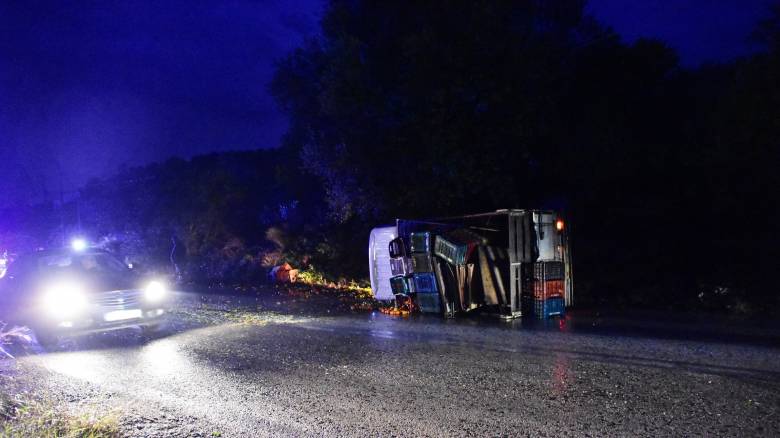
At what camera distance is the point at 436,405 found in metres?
5.46

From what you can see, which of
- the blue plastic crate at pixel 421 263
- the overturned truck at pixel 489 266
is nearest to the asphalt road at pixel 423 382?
the overturned truck at pixel 489 266

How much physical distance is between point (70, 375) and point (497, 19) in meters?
11.5

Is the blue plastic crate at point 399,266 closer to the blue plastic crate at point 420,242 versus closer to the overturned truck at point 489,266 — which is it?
the overturned truck at point 489,266

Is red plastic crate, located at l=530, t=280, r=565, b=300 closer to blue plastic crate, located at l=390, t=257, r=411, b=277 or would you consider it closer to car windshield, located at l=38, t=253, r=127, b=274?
blue plastic crate, located at l=390, t=257, r=411, b=277

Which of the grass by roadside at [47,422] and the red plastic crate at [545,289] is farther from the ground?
the red plastic crate at [545,289]

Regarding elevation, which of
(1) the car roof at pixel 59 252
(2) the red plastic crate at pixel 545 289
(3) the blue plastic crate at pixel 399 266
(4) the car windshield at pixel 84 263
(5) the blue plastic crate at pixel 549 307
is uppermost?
(1) the car roof at pixel 59 252

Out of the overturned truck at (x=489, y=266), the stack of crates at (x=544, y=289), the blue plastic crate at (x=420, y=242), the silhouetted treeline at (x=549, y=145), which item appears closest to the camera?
the stack of crates at (x=544, y=289)

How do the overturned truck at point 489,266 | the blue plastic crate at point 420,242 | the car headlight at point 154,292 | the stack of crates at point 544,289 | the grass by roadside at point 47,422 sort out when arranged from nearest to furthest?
the grass by roadside at point 47,422 < the car headlight at point 154,292 < the stack of crates at point 544,289 < the overturned truck at point 489,266 < the blue plastic crate at point 420,242

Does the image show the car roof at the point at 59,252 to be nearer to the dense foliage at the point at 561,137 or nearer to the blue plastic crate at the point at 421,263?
the blue plastic crate at the point at 421,263

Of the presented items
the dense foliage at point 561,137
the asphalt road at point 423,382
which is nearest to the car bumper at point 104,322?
the asphalt road at point 423,382

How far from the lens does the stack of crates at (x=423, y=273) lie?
36.4 feet

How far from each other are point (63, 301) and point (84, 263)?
1.79 meters

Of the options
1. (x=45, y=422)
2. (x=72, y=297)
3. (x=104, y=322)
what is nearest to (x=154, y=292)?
(x=104, y=322)

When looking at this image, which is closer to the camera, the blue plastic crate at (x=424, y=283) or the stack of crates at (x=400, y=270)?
the blue plastic crate at (x=424, y=283)
